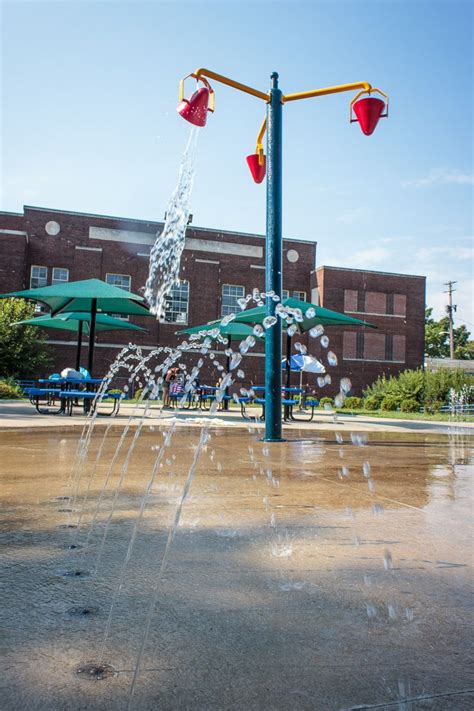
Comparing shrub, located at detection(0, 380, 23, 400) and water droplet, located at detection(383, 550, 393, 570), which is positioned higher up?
shrub, located at detection(0, 380, 23, 400)

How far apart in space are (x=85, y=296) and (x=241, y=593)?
11.7m

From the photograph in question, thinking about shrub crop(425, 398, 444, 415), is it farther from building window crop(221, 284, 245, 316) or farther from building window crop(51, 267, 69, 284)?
building window crop(51, 267, 69, 284)

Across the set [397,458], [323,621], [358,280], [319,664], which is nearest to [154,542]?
[323,621]

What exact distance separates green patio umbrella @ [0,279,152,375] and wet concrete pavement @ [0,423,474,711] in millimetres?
8779

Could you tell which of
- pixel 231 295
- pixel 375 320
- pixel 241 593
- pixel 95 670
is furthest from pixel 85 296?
pixel 375 320

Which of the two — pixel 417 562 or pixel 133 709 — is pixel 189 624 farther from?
pixel 417 562

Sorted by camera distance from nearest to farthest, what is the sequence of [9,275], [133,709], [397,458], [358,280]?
[133,709] → [397,458] → [9,275] → [358,280]

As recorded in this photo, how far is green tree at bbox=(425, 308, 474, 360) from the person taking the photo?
235 feet

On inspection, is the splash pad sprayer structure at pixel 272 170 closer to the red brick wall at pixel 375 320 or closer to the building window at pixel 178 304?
the building window at pixel 178 304

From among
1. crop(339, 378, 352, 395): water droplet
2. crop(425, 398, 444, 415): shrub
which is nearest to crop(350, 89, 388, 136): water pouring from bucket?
crop(339, 378, 352, 395): water droplet

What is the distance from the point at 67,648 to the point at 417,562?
1738 millimetres

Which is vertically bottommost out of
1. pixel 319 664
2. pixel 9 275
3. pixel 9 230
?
pixel 319 664

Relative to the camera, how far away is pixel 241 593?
244 cm

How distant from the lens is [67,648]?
1.88 metres
